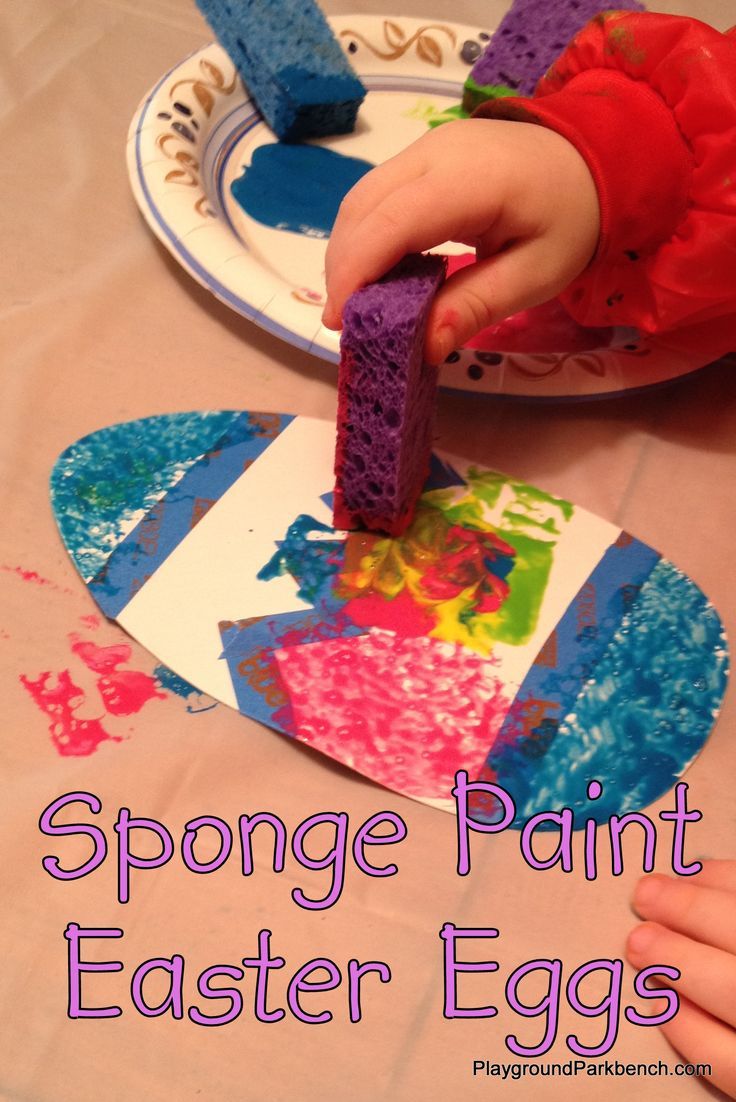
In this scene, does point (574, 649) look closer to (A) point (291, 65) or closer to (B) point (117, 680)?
(B) point (117, 680)

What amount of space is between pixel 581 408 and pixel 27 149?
1.50 feet

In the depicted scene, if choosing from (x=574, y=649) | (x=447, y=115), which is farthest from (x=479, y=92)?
(x=574, y=649)

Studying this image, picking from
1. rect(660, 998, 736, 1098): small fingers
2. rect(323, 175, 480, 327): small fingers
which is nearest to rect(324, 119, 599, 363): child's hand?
rect(323, 175, 480, 327): small fingers

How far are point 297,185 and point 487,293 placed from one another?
0.27 metres

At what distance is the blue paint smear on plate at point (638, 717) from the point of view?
0.53 m

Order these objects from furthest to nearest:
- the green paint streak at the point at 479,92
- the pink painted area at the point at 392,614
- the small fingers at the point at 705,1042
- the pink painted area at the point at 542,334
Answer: the green paint streak at the point at 479,92
the pink painted area at the point at 542,334
the pink painted area at the point at 392,614
the small fingers at the point at 705,1042

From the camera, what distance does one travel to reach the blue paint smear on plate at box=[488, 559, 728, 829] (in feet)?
1.73

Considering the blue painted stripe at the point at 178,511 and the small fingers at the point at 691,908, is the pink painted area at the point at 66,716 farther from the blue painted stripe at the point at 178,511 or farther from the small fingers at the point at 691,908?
the small fingers at the point at 691,908

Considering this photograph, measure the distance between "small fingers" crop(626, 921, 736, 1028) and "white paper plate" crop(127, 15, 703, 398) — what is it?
32 centimetres

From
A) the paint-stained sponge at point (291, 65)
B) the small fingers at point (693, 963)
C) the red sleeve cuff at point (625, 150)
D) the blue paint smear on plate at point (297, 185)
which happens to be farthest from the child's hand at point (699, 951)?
the paint-stained sponge at point (291, 65)

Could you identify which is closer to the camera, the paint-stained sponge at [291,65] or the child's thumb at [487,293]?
the child's thumb at [487,293]

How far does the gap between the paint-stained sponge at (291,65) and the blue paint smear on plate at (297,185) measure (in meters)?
0.02

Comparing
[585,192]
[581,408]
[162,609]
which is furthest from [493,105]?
[162,609]

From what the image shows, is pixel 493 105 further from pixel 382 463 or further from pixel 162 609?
pixel 162 609
